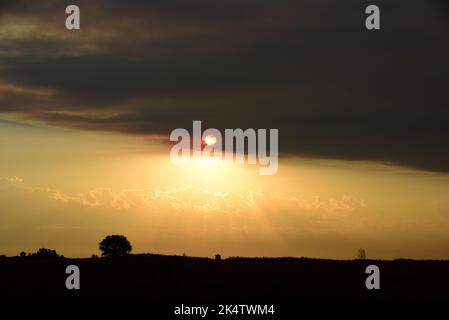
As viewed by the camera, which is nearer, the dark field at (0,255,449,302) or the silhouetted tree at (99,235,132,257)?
the dark field at (0,255,449,302)

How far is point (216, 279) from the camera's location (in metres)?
60.7

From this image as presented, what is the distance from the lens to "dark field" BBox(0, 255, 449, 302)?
5603 cm

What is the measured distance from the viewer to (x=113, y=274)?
60.2 m

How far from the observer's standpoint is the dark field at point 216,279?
5603 centimetres

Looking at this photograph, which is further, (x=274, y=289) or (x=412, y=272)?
(x=412, y=272)

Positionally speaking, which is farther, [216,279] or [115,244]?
[115,244]

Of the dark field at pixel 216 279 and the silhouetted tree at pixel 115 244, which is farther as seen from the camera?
the silhouetted tree at pixel 115 244
